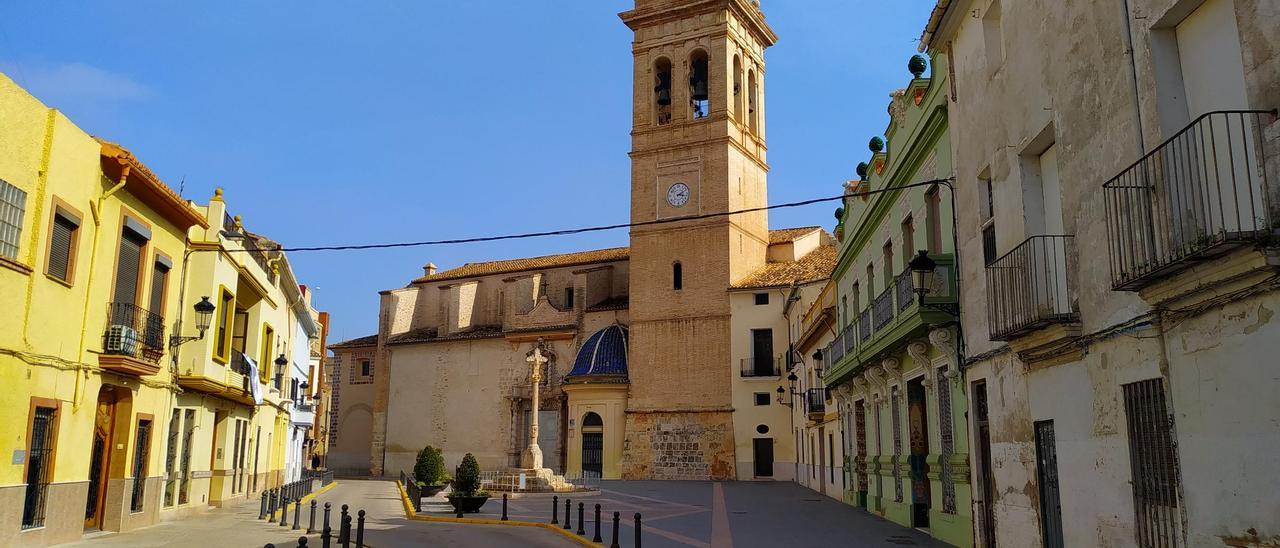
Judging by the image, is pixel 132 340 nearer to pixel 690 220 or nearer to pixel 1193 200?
pixel 1193 200

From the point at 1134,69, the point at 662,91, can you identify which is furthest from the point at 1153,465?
the point at 662,91

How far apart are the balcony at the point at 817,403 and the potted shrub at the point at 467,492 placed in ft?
35.4

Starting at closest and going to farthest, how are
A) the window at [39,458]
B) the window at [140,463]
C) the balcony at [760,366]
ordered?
the window at [39,458]
the window at [140,463]
the balcony at [760,366]

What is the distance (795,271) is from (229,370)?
27.2 meters

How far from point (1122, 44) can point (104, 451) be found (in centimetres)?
1518

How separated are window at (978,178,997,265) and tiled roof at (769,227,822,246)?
35324 mm

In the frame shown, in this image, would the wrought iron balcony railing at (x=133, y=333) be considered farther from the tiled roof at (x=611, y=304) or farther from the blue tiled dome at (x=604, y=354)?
the tiled roof at (x=611, y=304)

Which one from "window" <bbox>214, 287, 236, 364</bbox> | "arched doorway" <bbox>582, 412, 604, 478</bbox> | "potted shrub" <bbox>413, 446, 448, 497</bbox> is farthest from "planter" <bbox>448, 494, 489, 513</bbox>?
"arched doorway" <bbox>582, 412, 604, 478</bbox>

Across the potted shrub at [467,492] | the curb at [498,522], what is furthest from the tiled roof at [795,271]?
the curb at [498,522]

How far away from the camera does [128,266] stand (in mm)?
14711

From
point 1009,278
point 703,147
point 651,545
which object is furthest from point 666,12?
point 1009,278

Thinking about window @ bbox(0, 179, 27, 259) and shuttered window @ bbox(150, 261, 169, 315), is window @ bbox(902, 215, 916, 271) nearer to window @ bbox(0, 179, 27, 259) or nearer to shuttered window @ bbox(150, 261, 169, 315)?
shuttered window @ bbox(150, 261, 169, 315)

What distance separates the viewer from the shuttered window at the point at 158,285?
15.8 metres

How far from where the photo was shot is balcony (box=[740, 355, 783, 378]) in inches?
1575
